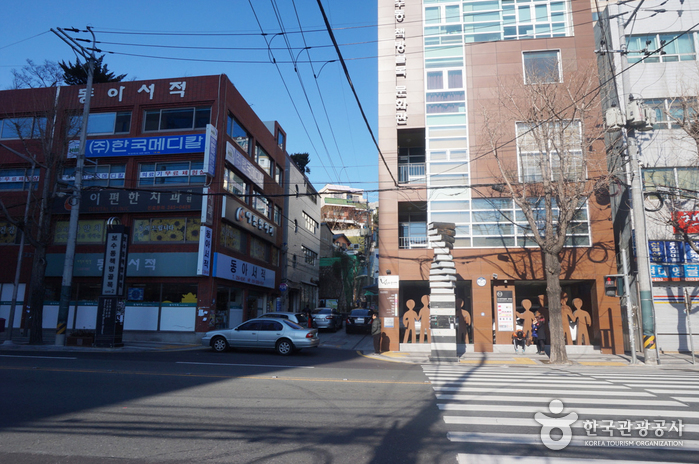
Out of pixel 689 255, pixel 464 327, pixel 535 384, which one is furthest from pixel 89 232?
pixel 689 255

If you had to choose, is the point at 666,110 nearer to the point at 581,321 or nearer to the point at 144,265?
the point at 581,321

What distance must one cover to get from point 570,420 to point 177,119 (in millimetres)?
23800

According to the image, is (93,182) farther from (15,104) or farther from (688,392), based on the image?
(688,392)

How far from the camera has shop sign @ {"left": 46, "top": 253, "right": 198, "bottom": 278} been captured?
2302 centimetres

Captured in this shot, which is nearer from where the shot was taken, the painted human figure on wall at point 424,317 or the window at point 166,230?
the painted human figure on wall at point 424,317

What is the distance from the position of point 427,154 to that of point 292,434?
18243 mm

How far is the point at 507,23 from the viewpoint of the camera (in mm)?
23125

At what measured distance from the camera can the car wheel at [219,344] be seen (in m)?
18.0

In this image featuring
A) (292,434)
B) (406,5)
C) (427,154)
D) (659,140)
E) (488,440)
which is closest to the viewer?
(488,440)

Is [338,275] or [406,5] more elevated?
[406,5]

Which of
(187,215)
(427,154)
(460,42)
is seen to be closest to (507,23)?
(460,42)

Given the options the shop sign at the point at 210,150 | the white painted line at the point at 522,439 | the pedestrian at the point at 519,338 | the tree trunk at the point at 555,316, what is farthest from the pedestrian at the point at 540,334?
the shop sign at the point at 210,150

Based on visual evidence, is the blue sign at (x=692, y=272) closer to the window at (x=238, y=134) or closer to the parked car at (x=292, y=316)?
the parked car at (x=292, y=316)

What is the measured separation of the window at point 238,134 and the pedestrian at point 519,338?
723 inches
